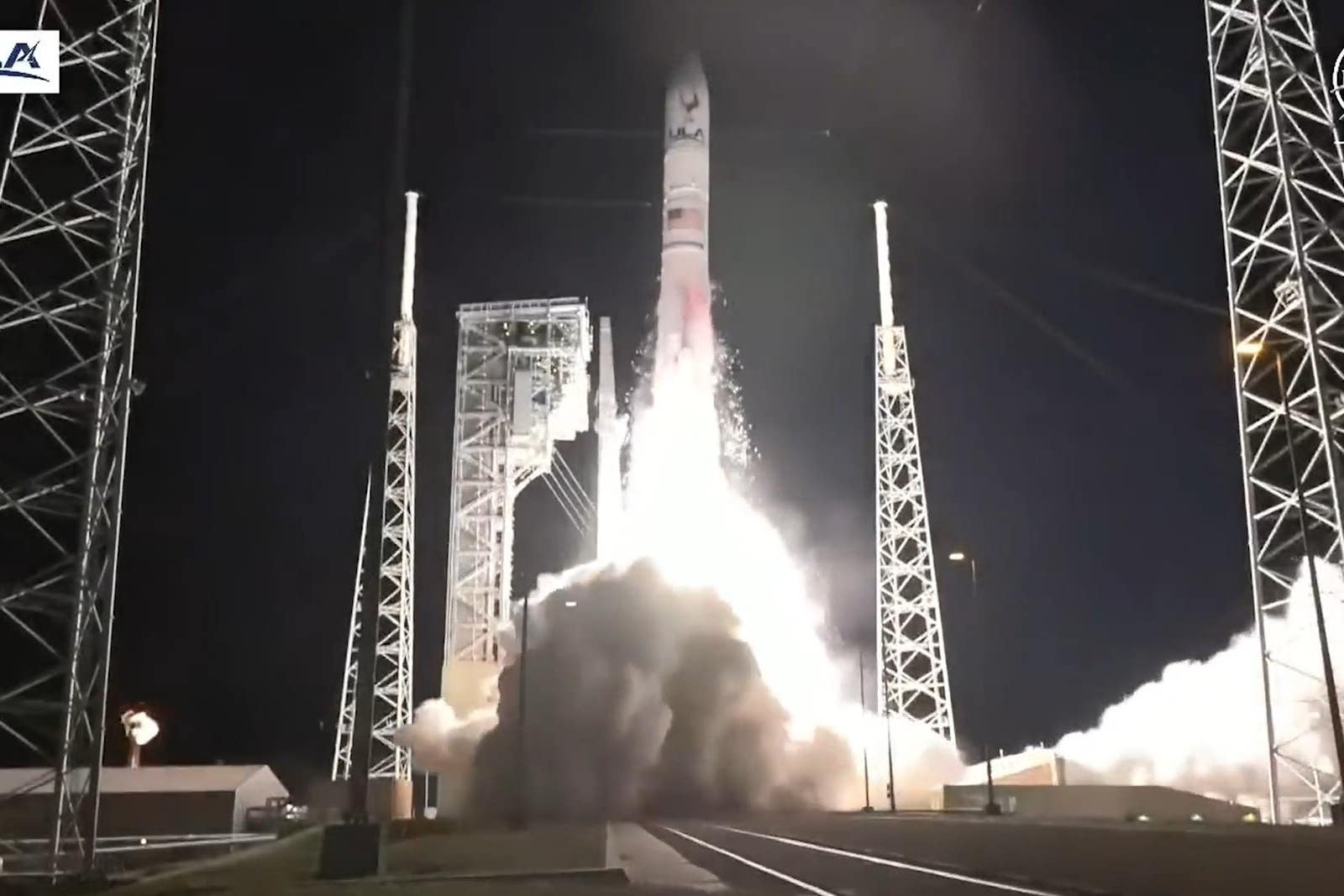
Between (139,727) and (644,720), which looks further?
(139,727)

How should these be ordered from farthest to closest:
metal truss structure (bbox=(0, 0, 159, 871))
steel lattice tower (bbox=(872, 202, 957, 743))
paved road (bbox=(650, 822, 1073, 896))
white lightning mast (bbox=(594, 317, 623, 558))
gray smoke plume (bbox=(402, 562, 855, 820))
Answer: white lightning mast (bbox=(594, 317, 623, 558))
steel lattice tower (bbox=(872, 202, 957, 743))
gray smoke plume (bbox=(402, 562, 855, 820))
metal truss structure (bbox=(0, 0, 159, 871))
paved road (bbox=(650, 822, 1073, 896))

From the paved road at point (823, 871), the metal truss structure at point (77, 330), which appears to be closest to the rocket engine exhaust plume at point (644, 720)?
the metal truss structure at point (77, 330)

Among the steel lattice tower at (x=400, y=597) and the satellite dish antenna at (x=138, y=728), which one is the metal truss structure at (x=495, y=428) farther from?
the satellite dish antenna at (x=138, y=728)

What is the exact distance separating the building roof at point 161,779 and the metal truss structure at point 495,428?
954 cm

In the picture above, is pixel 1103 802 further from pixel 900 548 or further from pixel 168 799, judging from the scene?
pixel 168 799

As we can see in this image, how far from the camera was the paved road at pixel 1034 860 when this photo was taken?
1360 centimetres

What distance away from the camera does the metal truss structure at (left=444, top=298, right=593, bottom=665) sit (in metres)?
52.0

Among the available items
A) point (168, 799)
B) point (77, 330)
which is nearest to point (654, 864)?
point (77, 330)

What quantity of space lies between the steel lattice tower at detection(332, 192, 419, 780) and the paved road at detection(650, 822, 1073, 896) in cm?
2410

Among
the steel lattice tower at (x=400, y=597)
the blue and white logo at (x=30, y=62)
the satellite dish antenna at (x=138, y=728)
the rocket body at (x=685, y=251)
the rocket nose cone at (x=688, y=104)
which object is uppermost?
the rocket nose cone at (x=688, y=104)

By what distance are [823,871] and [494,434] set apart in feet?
124

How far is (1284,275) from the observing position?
34281 millimetres

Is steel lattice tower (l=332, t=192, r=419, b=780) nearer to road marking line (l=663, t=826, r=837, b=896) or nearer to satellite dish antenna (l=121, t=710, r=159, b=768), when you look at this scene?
satellite dish antenna (l=121, t=710, r=159, b=768)

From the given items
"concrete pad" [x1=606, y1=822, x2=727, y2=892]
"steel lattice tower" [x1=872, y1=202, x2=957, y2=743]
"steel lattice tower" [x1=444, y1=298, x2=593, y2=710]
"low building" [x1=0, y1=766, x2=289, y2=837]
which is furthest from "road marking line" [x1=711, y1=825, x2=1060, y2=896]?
"low building" [x1=0, y1=766, x2=289, y2=837]
